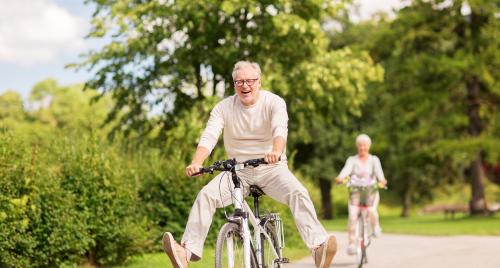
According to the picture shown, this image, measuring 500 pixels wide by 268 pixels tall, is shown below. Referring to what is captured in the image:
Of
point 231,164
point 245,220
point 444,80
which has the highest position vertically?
point 444,80

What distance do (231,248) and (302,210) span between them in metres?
0.72

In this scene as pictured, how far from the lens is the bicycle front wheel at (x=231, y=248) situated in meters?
6.50

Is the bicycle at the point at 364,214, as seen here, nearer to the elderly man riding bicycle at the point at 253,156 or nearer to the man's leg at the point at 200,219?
the elderly man riding bicycle at the point at 253,156

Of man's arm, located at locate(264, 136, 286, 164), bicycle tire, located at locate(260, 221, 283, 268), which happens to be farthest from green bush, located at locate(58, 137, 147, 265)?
man's arm, located at locate(264, 136, 286, 164)

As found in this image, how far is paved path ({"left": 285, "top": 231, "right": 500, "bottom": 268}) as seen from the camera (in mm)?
12695

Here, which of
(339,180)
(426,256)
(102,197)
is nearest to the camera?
(102,197)

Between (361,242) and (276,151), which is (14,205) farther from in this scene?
(276,151)

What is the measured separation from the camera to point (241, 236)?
21.9 ft

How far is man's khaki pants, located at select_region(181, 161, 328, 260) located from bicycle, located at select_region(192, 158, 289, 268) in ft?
0.31

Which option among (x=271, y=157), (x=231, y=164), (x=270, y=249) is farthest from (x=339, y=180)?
(x=271, y=157)

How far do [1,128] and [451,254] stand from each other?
25.4 feet

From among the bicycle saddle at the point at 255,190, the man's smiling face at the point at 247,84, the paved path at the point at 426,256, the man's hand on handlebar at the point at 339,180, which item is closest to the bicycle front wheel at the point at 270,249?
the bicycle saddle at the point at 255,190

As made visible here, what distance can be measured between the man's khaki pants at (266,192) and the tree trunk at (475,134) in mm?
28852

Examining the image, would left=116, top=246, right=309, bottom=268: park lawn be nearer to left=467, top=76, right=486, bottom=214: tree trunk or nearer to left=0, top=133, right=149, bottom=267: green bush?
left=0, top=133, right=149, bottom=267: green bush
